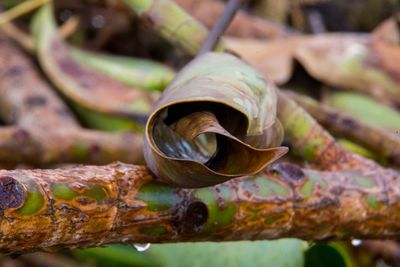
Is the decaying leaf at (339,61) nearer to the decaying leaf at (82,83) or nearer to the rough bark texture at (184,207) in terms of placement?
the decaying leaf at (82,83)

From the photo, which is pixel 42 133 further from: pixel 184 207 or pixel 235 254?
pixel 184 207

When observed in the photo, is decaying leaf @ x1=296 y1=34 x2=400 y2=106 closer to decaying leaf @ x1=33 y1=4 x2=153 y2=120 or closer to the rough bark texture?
decaying leaf @ x1=33 y1=4 x2=153 y2=120

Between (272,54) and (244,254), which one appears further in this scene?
(272,54)

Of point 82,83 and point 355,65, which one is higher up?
point 355,65

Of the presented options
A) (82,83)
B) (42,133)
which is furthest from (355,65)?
(42,133)

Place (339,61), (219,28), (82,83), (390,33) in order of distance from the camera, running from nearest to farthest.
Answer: (219,28) → (82,83) → (339,61) → (390,33)

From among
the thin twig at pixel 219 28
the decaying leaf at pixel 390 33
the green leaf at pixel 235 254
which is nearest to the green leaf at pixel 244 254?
the green leaf at pixel 235 254
